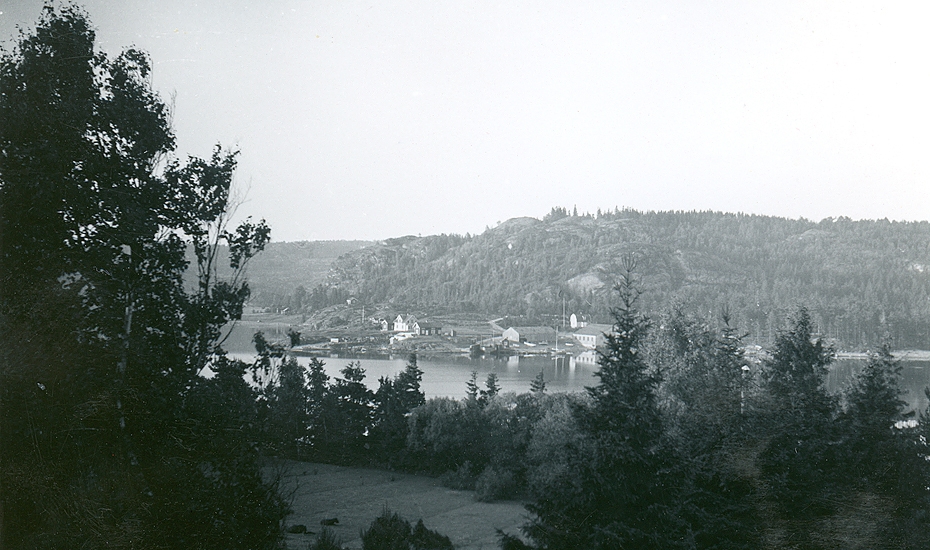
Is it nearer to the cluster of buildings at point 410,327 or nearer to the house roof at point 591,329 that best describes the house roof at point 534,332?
the house roof at point 591,329

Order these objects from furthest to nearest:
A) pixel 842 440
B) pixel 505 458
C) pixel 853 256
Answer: pixel 853 256 → pixel 505 458 → pixel 842 440

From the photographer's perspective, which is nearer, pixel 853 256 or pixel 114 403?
pixel 114 403

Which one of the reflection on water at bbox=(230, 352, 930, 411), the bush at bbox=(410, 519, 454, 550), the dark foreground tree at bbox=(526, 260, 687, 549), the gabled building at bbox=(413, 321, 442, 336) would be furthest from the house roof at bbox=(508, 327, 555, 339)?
the dark foreground tree at bbox=(526, 260, 687, 549)

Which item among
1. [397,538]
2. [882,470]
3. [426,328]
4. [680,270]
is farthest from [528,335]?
[397,538]

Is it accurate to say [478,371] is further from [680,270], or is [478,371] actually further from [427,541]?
[680,270]

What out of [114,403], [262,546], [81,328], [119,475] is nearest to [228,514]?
[262,546]

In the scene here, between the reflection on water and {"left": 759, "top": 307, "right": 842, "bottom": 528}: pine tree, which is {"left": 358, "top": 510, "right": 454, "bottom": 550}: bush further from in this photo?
the reflection on water

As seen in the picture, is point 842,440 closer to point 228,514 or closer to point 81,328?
point 228,514
